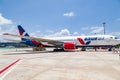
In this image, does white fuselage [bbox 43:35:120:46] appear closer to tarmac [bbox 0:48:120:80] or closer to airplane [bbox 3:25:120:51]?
airplane [bbox 3:25:120:51]

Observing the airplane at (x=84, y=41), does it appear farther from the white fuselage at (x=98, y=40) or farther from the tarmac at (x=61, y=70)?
the tarmac at (x=61, y=70)

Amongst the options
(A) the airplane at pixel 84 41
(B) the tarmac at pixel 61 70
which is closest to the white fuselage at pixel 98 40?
(A) the airplane at pixel 84 41

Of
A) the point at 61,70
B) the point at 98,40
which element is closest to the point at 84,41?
the point at 98,40

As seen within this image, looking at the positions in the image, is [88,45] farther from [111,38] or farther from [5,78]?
[5,78]

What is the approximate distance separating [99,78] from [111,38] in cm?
2642

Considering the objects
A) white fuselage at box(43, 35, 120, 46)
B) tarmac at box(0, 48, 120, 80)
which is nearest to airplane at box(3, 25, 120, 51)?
white fuselage at box(43, 35, 120, 46)

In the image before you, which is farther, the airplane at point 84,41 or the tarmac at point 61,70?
the airplane at point 84,41

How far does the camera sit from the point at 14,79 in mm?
7523

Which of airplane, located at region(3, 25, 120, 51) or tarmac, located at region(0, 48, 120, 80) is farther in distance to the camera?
airplane, located at region(3, 25, 120, 51)

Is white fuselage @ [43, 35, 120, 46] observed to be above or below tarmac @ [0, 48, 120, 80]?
above

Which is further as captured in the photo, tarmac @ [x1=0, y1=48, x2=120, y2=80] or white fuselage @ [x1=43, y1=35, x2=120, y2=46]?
white fuselage @ [x1=43, y1=35, x2=120, y2=46]

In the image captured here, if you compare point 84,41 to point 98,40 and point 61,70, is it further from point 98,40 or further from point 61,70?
point 61,70

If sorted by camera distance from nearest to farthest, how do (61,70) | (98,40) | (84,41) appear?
(61,70), (98,40), (84,41)

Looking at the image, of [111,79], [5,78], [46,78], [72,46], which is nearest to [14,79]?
[5,78]
